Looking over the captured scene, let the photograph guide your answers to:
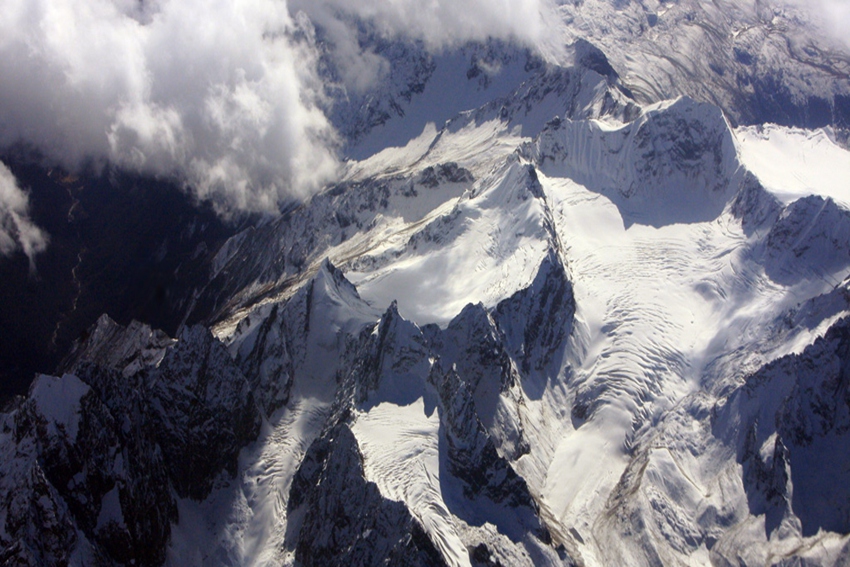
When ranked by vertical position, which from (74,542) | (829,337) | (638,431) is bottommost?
(638,431)

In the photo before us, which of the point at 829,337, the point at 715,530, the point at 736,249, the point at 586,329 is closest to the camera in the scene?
the point at 715,530

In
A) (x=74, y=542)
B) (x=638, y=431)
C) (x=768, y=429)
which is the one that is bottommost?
(x=638, y=431)

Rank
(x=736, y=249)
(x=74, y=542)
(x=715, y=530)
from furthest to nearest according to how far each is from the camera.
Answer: (x=736, y=249) < (x=715, y=530) < (x=74, y=542)

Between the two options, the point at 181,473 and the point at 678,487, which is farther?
the point at 678,487

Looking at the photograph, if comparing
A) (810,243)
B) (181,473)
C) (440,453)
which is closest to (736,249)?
(810,243)

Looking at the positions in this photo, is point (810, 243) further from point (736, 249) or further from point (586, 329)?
point (586, 329)

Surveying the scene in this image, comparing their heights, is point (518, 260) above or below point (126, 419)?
below

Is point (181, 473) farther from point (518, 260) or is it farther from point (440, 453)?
point (518, 260)

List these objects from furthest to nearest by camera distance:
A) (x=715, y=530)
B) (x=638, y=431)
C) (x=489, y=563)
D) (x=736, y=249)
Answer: (x=736, y=249), (x=638, y=431), (x=715, y=530), (x=489, y=563)

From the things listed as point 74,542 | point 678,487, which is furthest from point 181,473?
Answer: point 678,487
